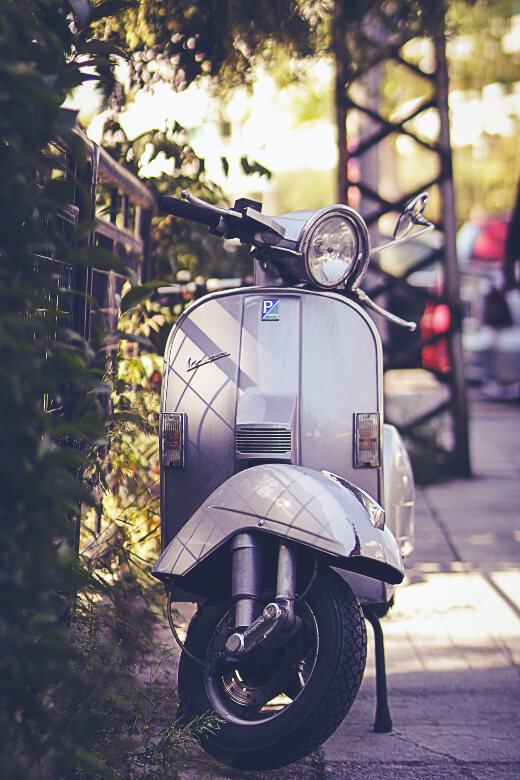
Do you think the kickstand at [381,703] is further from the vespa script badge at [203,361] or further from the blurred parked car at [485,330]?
the blurred parked car at [485,330]

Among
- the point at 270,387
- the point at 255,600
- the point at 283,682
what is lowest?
the point at 283,682

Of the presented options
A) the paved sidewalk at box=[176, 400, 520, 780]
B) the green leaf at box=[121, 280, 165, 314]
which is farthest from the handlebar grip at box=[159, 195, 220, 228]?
the paved sidewalk at box=[176, 400, 520, 780]

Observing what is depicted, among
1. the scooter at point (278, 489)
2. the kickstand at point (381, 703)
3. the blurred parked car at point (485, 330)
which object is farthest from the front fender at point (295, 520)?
the blurred parked car at point (485, 330)

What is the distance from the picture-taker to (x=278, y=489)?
251 centimetres

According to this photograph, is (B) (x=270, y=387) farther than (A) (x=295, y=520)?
Yes

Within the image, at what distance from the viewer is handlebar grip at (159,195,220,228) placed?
2.89 m

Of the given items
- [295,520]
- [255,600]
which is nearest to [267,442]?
[295,520]

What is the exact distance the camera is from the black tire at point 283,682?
234 cm

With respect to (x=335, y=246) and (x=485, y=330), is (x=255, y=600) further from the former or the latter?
(x=485, y=330)

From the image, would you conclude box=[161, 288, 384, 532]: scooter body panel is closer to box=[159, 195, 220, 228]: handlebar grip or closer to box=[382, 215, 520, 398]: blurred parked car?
box=[159, 195, 220, 228]: handlebar grip

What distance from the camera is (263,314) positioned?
9.50ft

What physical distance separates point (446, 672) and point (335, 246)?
1.54 metres

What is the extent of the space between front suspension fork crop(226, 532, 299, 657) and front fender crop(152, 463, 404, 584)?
6cm

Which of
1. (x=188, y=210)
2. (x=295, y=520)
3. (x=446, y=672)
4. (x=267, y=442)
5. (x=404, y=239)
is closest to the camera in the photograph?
(x=295, y=520)
